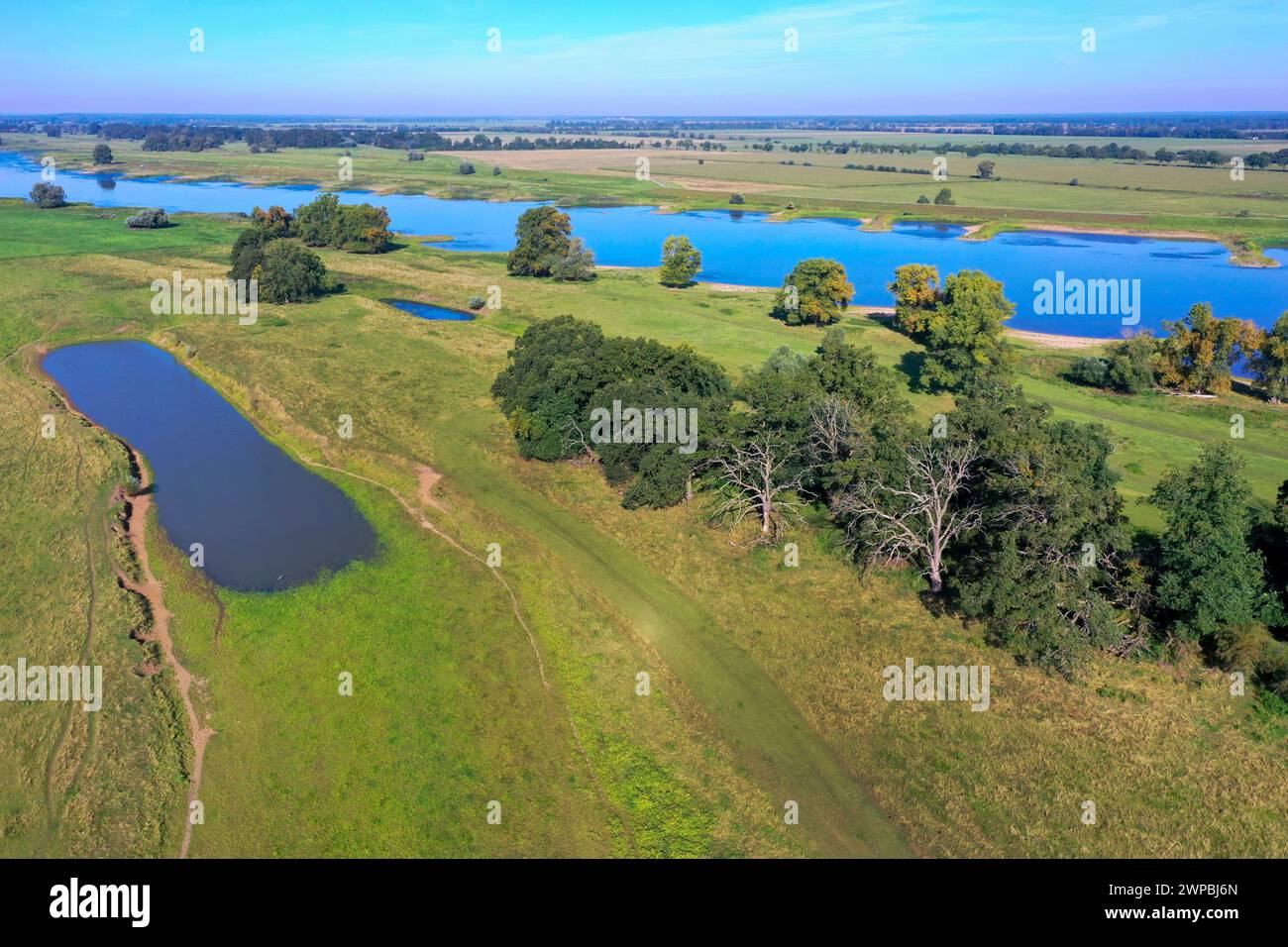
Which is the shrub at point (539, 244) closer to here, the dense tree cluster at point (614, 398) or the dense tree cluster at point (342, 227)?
the dense tree cluster at point (342, 227)

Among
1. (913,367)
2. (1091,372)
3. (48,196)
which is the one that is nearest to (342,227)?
(48,196)

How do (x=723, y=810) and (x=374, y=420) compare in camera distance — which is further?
(x=374, y=420)

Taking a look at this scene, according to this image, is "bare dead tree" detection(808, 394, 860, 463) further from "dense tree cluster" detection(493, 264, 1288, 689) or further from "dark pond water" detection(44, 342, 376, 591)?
"dark pond water" detection(44, 342, 376, 591)

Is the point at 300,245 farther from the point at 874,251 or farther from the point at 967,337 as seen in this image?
the point at 874,251

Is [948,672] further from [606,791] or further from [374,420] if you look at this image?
[374,420]

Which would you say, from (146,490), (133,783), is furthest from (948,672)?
(146,490)

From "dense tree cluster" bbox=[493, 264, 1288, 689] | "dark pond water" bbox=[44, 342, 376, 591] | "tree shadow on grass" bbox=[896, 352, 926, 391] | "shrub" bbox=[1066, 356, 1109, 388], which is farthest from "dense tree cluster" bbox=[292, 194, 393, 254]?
"shrub" bbox=[1066, 356, 1109, 388]
